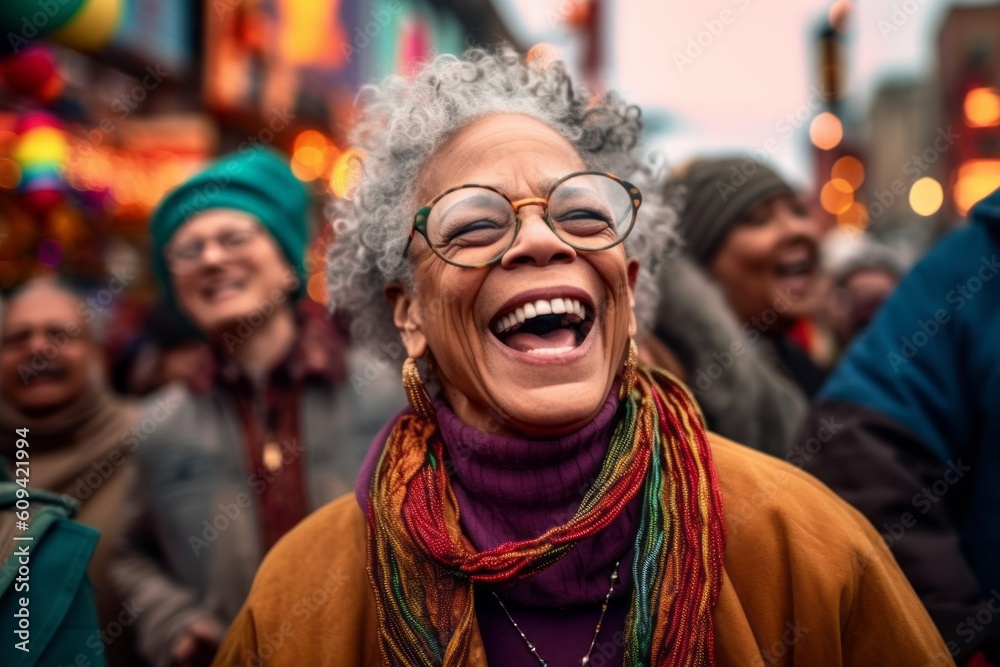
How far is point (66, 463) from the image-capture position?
3.04 meters

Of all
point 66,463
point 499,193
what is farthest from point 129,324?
point 499,193

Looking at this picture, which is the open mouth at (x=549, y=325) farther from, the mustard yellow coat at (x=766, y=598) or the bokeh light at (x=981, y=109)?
the bokeh light at (x=981, y=109)

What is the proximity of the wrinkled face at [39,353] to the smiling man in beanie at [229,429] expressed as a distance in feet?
1.16

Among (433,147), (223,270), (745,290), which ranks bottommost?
(745,290)

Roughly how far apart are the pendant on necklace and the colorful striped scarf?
111 centimetres

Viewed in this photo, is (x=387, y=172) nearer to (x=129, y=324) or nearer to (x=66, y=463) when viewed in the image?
(x=66, y=463)

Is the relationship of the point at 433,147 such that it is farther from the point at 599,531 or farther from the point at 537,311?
the point at 599,531

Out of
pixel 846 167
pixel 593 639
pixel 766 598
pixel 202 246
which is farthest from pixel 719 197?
pixel 846 167

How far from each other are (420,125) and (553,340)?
1.85 feet

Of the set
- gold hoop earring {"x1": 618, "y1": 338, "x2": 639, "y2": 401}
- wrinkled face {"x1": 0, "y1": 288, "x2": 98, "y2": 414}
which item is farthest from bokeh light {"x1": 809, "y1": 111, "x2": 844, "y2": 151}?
gold hoop earring {"x1": 618, "y1": 338, "x2": 639, "y2": 401}

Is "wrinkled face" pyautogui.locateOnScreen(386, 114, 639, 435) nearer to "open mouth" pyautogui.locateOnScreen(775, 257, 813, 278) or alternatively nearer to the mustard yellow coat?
the mustard yellow coat

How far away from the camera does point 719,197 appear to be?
133 inches

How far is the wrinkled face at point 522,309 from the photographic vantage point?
1.55 metres

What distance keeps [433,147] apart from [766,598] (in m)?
1.13
